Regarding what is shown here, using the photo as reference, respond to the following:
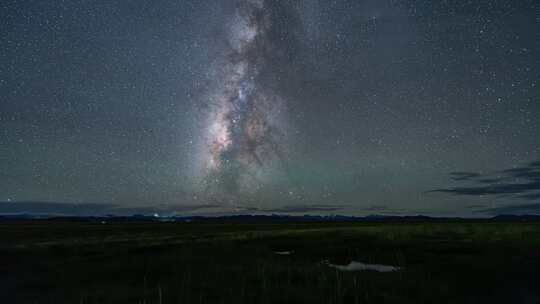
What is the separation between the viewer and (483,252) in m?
29.4

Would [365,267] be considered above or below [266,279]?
below

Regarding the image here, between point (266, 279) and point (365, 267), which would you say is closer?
point (266, 279)

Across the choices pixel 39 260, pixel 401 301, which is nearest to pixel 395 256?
pixel 401 301

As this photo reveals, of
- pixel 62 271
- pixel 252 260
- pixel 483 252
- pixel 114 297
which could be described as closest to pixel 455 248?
pixel 483 252

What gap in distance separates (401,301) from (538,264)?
50.4 ft

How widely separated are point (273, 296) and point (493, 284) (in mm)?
11982

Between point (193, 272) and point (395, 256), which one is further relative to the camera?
point (395, 256)

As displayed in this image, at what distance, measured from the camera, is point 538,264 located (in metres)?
22.9

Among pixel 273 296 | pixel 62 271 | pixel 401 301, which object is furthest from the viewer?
pixel 62 271

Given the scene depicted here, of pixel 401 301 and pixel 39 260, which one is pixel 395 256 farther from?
pixel 39 260

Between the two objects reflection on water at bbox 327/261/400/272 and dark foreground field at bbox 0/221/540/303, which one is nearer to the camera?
dark foreground field at bbox 0/221/540/303

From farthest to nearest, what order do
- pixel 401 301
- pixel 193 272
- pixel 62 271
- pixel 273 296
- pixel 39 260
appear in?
pixel 39 260
pixel 62 271
pixel 193 272
pixel 273 296
pixel 401 301

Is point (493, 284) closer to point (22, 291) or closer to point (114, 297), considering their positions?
point (114, 297)

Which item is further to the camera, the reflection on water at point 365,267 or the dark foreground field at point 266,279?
the reflection on water at point 365,267
